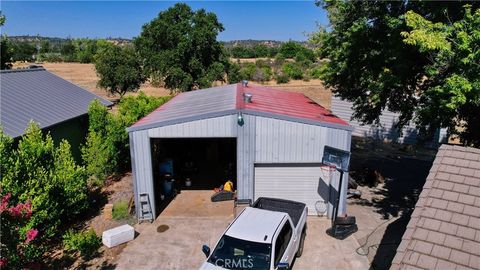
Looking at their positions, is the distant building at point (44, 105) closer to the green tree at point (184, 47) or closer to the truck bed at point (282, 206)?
the truck bed at point (282, 206)

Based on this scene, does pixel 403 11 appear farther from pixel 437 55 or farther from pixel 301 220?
pixel 301 220

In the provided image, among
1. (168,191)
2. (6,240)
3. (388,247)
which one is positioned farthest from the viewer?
(168,191)

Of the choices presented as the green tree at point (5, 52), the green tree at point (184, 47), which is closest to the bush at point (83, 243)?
the green tree at point (184, 47)

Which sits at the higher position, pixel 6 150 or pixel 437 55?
pixel 437 55

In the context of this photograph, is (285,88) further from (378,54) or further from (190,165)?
(378,54)

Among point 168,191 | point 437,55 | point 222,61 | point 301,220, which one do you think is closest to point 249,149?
point 301,220

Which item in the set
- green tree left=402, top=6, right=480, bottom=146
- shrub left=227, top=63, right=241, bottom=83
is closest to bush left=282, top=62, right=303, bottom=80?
shrub left=227, top=63, right=241, bottom=83

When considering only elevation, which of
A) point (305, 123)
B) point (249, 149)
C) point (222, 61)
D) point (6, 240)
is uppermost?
point (222, 61)
